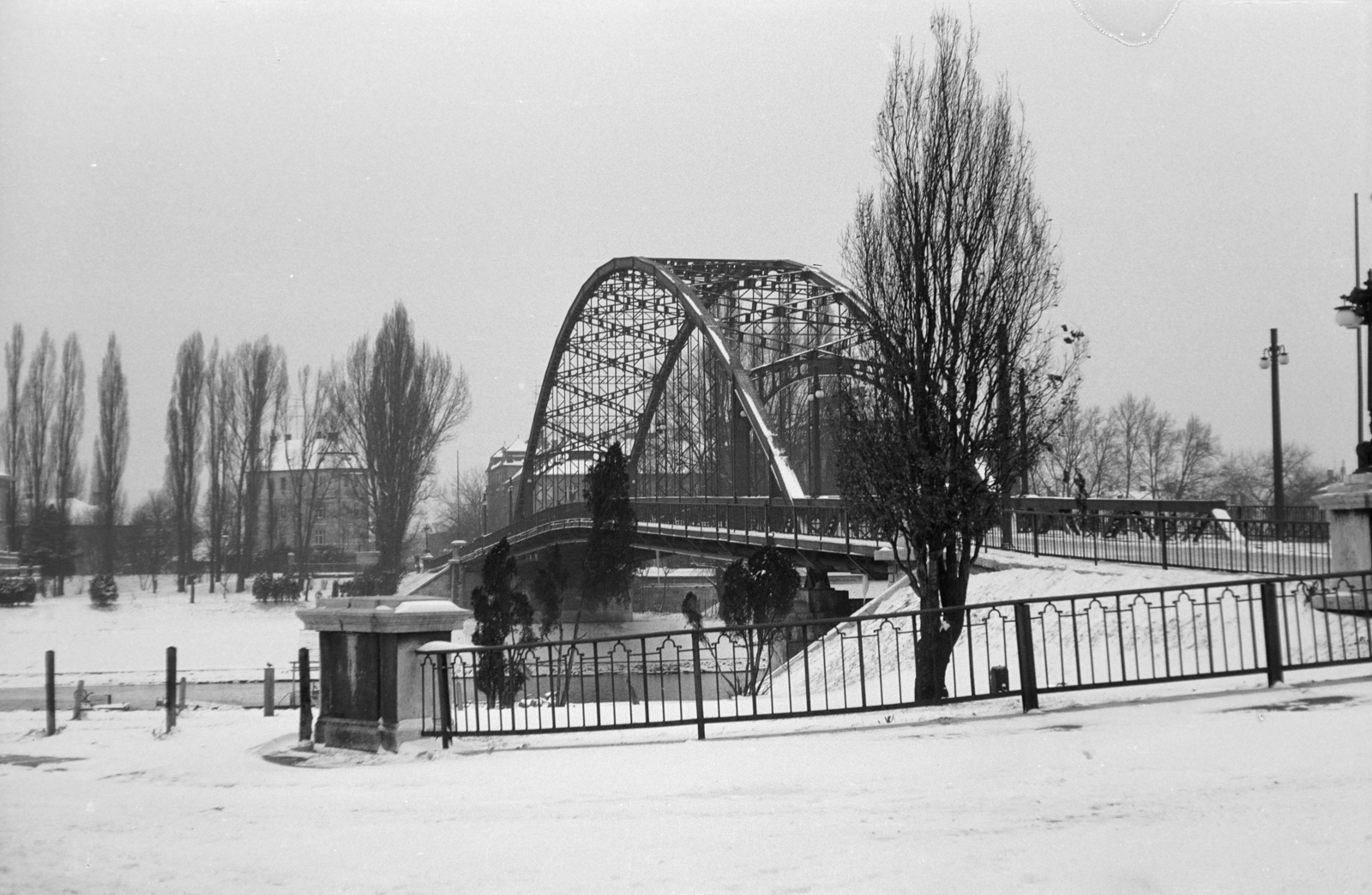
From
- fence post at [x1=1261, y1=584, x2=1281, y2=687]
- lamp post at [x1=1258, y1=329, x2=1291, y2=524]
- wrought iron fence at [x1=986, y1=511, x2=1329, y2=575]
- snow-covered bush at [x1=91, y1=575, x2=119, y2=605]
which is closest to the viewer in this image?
fence post at [x1=1261, y1=584, x2=1281, y2=687]

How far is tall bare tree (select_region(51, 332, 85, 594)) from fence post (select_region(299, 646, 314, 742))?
3057 centimetres

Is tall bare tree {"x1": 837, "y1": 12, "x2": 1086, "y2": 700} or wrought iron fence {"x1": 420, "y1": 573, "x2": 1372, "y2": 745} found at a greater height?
tall bare tree {"x1": 837, "y1": 12, "x2": 1086, "y2": 700}

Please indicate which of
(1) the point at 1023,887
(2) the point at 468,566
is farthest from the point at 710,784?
(2) the point at 468,566

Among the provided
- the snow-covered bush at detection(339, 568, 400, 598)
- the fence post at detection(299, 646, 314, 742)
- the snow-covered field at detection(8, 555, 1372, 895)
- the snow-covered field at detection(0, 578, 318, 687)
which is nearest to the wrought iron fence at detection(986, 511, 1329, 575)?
the snow-covered field at detection(8, 555, 1372, 895)

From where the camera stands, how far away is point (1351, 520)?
11867 millimetres

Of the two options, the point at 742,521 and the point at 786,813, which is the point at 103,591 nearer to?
the point at 742,521

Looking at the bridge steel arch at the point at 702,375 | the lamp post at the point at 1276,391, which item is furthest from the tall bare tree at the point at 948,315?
the bridge steel arch at the point at 702,375

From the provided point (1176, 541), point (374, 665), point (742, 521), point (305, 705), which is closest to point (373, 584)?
point (742, 521)

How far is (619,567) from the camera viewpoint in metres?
37.0

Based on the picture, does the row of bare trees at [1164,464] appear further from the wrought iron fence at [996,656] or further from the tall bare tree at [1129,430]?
the wrought iron fence at [996,656]

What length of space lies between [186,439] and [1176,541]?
41.4 metres

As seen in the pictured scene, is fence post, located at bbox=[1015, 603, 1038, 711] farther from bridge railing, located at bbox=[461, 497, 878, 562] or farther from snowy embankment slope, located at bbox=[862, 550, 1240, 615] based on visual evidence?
bridge railing, located at bbox=[461, 497, 878, 562]

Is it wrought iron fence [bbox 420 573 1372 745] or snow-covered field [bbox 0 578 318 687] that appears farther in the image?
snow-covered field [bbox 0 578 318 687]

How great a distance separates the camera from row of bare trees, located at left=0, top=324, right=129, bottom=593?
3594cm
